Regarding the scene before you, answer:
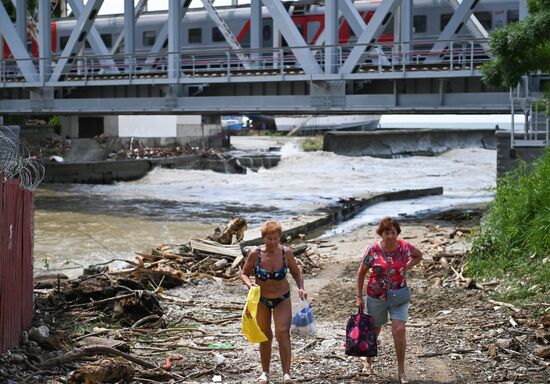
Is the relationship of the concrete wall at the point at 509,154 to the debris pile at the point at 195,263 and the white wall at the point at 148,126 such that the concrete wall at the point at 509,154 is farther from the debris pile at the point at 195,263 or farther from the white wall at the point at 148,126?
the white wall at the point at 148,126

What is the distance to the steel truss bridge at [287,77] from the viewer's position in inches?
1052

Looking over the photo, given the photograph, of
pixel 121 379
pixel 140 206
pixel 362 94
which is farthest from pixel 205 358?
pixel 140 206

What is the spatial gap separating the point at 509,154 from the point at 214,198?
17521 millimetres

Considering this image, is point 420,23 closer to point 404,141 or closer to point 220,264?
point 220,264

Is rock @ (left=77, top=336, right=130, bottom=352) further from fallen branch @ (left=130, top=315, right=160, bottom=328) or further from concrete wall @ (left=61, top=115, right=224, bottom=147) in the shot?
concrete wall @ (left=61, top=115, right=224, bottom=147)

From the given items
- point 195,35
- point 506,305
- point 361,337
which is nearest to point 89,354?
point 361,337

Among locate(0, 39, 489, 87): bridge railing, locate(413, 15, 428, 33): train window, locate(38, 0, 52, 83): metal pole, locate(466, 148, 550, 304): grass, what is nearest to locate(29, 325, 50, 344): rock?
locate(466, 148, 550, 304): grass

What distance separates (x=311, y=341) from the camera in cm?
968

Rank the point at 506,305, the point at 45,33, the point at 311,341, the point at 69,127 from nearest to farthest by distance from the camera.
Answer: the point at 311,341
the point at 506,305
the point at 45,33
the point at 69,127

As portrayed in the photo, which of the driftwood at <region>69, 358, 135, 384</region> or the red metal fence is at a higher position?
the red metal fence

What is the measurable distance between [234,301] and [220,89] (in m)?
19.5

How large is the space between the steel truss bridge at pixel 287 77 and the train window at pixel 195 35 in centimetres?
311

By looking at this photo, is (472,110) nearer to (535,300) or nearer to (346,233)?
(346,233)

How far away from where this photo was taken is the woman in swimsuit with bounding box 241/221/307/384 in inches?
314
